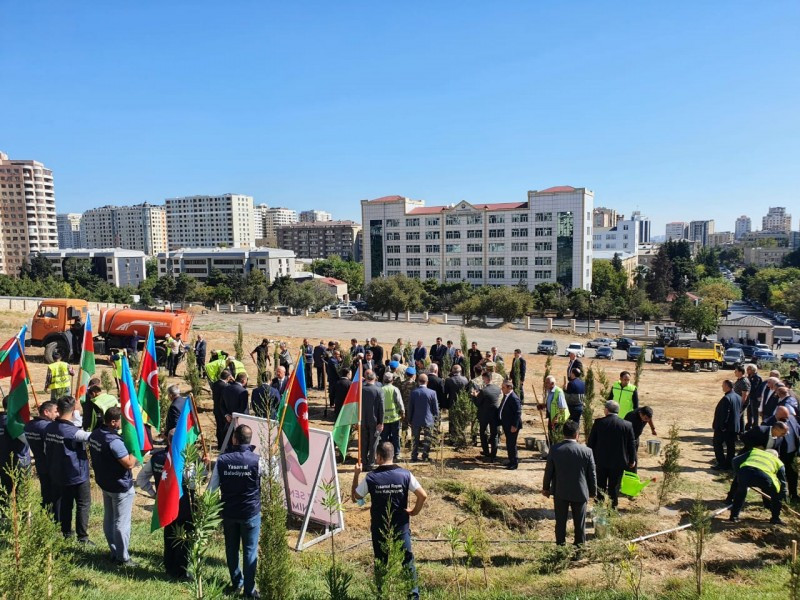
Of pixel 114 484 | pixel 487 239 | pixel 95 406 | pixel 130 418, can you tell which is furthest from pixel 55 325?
pixel 487 239

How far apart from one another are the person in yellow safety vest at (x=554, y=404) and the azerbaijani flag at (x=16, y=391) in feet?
25.4

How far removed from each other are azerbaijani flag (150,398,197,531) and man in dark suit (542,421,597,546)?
3.76 metres

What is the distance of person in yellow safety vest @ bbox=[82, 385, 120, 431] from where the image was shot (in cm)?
808

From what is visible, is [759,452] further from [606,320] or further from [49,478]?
[606,320]

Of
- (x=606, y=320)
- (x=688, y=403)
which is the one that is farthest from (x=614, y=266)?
(x=688, y=403)

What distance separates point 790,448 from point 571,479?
148 inches

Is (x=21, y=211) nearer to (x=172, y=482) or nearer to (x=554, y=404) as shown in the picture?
(x=554, y=404)

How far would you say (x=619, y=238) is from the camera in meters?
154

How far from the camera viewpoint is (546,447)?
10461 mm

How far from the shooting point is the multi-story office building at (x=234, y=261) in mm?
115312

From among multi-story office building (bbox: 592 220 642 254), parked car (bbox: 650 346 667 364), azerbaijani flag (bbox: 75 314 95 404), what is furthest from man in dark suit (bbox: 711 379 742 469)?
multi-story office building (bbox: 592 220 642 254)

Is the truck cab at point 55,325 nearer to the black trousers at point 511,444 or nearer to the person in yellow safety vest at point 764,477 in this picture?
the black trousers at point 511,444

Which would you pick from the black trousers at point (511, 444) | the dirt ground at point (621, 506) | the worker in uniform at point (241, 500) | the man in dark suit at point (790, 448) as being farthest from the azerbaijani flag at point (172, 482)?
the man in dark suit at point (790, 448)

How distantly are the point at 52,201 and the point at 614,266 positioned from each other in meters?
129
